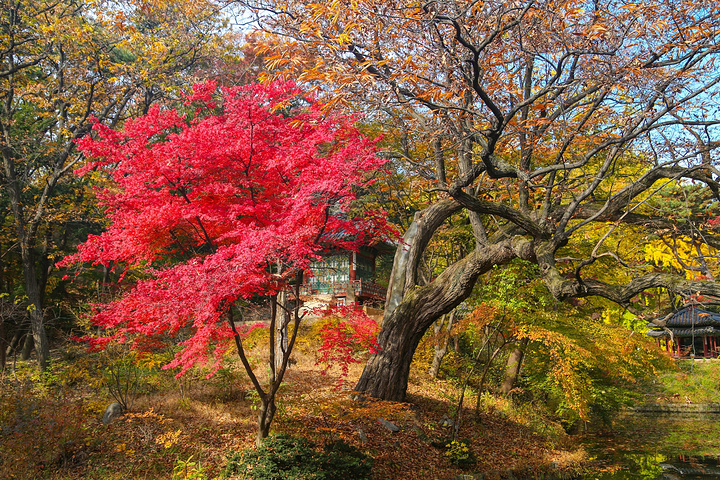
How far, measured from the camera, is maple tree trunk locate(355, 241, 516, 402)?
338 inches

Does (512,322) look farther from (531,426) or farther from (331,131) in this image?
(331,131)

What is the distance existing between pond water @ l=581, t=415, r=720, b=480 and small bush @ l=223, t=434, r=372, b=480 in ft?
19.5

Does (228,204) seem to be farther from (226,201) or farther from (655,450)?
(655,450)

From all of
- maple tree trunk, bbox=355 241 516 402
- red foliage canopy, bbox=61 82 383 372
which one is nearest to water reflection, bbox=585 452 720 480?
maple tree trunk, bbox=355 241 516 402

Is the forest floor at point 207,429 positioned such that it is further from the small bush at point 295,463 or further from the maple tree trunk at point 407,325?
the maple tree trunk at point 407,325

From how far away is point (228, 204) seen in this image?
237 inches

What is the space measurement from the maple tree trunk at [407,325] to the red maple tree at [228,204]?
2.88 m

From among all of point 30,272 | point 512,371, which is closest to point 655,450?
point 512,371

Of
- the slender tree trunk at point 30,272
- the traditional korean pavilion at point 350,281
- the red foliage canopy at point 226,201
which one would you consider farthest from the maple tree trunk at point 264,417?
the traditional korean pavilion at point 350,281

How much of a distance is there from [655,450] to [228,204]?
12589 millimetres

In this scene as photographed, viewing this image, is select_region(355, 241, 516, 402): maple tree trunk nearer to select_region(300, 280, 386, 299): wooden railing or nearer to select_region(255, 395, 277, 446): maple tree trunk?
select_region(255, 395, 277, 446): maple tree trunk

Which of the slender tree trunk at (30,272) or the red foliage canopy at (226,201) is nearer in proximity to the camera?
the red foliage canopy at (226,201)

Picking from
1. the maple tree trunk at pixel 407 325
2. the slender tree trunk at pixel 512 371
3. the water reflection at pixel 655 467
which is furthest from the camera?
the slender tree trunk at pixel 512 371

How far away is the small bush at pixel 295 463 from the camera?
5078 mm
